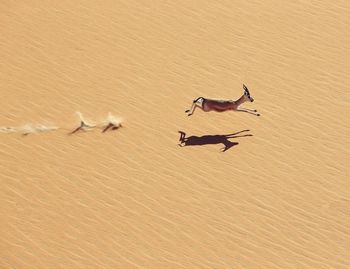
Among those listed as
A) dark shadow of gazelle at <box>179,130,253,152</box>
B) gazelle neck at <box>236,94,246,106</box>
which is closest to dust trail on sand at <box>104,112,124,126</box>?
dark shadow of gazelle at <box>179,130,253,152</box>

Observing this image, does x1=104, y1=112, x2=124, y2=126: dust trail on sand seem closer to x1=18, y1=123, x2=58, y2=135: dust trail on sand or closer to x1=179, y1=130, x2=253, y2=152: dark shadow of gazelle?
x1=18, y1=123, x2=58, y2=135: dust trail on sand

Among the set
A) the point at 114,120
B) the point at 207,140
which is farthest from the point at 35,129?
the point at 207,140

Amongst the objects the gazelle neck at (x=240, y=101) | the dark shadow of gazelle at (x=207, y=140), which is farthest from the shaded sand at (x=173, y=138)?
the gazelle neck at (x=240, y=101)

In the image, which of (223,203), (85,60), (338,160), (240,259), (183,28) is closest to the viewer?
(240,259)

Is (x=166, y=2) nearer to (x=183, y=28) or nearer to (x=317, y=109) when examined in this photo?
(x=183, y=28)

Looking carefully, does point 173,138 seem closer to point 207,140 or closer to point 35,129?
point 207,140

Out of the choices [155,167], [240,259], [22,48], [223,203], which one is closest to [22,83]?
[22,48]

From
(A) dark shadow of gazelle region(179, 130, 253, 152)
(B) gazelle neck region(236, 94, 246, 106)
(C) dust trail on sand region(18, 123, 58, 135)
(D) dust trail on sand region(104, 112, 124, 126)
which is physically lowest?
(C) dust trail on sand region(18, 123, 58, 135)

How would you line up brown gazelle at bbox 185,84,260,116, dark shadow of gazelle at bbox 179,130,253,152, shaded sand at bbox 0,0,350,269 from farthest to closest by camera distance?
brown gazelle at bbox 185,84,260,116 < dark shadow of gazelle at bbox 179,130,253,152 < shaded sand at bbox 0,0,350,269
